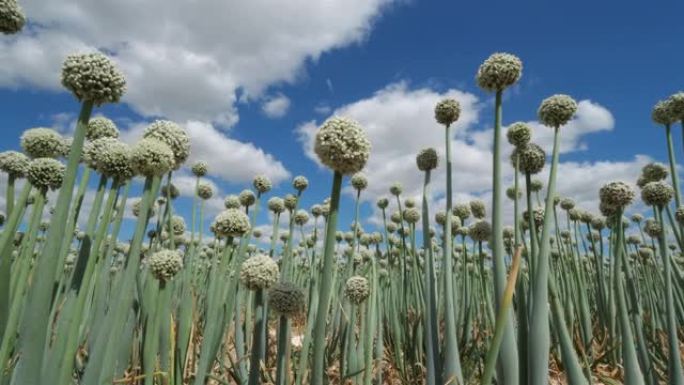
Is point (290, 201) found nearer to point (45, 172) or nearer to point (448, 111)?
point (448, 111)

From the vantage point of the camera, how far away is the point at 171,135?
6.43 feet

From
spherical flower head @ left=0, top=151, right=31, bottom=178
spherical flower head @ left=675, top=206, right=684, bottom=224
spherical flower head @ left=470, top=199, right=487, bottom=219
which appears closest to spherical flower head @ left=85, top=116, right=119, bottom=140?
spherical flower head @ left=0, top=151, right=31, bottom=178

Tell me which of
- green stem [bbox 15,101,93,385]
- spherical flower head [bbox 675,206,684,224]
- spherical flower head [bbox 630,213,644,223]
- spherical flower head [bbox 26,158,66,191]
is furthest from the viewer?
spherical flower head [bbox 630,213,644,223]

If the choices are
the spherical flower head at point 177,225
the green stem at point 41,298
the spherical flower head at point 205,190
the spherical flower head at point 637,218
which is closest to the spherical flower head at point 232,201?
the spherical flower head at point 205,190

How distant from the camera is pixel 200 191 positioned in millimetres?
4996

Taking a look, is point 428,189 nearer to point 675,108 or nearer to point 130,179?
point 130,179

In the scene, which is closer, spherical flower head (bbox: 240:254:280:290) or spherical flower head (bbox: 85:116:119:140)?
spherical flower head (bbox: 240:254:280:290)

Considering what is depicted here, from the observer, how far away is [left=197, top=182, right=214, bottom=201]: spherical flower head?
497 centimetres

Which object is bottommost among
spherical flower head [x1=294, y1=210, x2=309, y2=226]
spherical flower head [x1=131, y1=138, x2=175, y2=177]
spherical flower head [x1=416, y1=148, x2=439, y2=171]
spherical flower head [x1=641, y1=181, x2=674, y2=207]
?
spherical flower head [x1=131, y1=138, x2=175, y2=177]

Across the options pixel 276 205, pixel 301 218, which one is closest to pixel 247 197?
pixel 276 205

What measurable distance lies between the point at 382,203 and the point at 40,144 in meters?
3.96

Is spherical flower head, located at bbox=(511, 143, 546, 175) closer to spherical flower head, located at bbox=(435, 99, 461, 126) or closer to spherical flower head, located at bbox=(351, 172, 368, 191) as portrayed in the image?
spherical flower head, located at bbox=(435, 99, 461, 126)

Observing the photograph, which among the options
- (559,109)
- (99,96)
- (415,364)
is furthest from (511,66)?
(415,364)

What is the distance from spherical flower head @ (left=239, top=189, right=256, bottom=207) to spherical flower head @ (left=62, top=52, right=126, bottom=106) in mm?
3025
